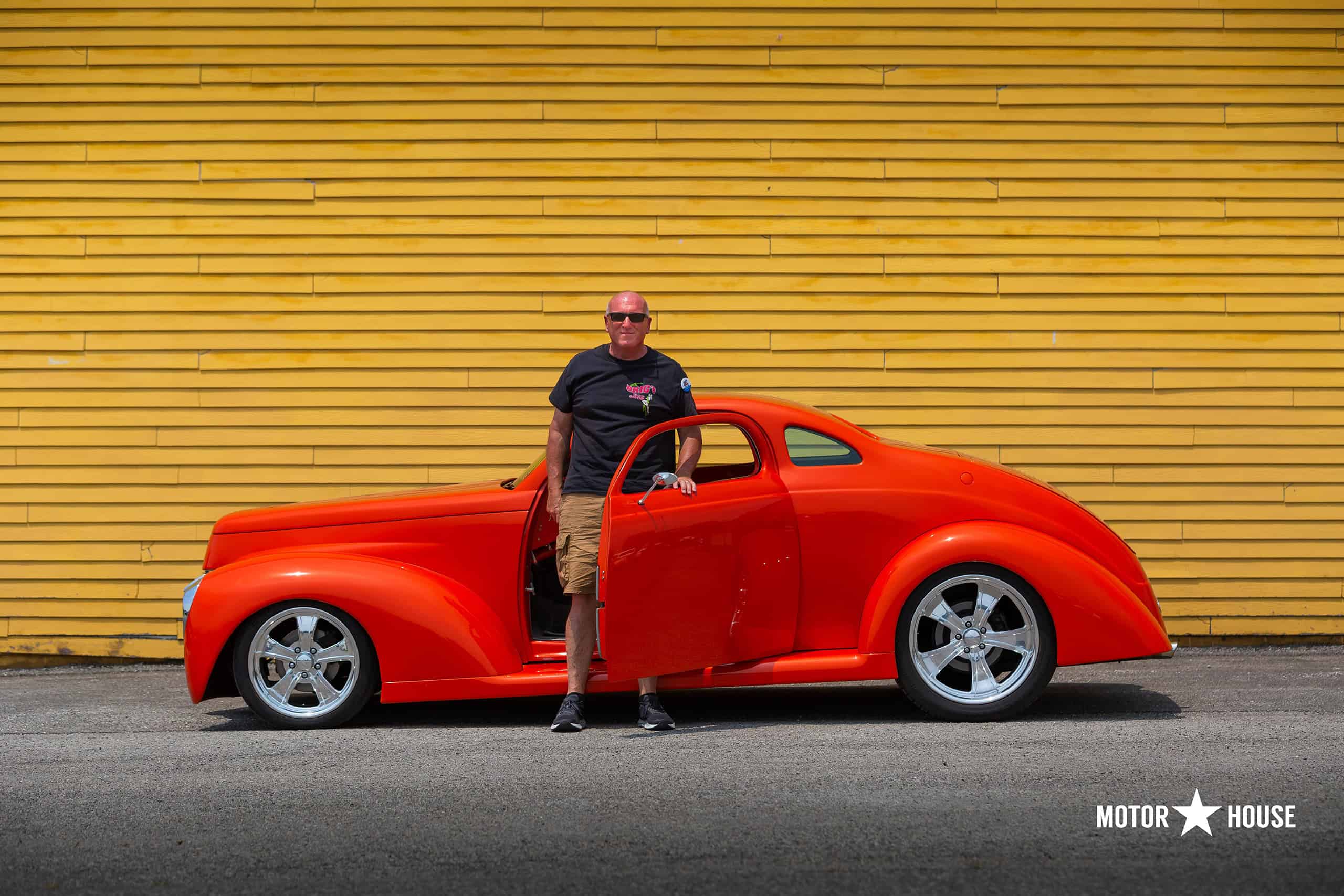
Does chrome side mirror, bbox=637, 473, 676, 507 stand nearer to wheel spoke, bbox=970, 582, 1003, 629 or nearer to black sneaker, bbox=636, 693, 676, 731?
black sneaker, bbox=636, 693, 676, 731

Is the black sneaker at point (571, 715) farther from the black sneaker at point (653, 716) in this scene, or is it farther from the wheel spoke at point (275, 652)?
the wheel spoke at point (275, 652)

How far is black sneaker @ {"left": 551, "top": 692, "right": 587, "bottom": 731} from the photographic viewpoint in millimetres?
5617

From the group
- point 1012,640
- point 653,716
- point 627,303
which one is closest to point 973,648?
point 1012,640

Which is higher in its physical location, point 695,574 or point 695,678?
point 695,574

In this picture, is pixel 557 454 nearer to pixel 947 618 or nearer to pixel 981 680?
pixel 947 618

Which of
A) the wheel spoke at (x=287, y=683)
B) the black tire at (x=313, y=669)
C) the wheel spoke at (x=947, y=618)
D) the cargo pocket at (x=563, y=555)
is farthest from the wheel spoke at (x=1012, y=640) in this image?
the wheel spoke at (x=287, y=683)

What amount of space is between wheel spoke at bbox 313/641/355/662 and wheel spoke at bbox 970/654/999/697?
2.83 meters

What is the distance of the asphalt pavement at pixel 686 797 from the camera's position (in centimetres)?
367

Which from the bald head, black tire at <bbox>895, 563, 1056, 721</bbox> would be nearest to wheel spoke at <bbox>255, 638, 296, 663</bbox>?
the bald head

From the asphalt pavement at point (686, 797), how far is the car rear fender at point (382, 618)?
33cm

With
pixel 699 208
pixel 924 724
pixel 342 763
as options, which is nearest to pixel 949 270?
pixel 699 208

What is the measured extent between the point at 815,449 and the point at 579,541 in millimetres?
1177

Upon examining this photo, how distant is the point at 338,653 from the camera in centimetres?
578

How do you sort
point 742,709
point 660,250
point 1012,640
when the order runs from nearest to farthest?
point 1012,640, point 742,709, point 660,250
